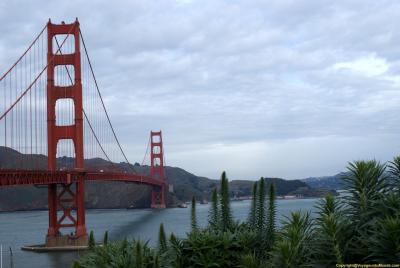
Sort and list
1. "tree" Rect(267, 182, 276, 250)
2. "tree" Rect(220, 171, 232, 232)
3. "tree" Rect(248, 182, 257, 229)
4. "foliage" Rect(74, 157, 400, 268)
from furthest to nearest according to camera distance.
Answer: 1. "tree" Rect(220, 171, 232, 232)
2. "tree" Rect(248, 182, 257, 229)
3. "tree" Rect(267, 182, 276, 250)
4. "foliage" Rect(74, 157, 400, 268)

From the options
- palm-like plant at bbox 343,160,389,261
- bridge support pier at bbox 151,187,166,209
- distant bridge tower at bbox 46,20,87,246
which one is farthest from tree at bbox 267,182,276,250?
bridge support pier at bbox 151,187,166,209

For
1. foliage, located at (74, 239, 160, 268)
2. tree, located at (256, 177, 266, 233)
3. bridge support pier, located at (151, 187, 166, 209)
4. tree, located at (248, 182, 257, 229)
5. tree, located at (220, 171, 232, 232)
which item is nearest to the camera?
foliage, located at (74, 239, 160, 268)

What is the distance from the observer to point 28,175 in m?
35.8

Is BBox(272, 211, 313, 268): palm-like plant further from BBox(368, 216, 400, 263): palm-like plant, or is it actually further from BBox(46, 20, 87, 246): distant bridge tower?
BBox(46, 20, 87, 246): distant bridge tower

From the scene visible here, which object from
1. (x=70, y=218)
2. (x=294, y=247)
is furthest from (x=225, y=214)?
(x=70, y=218)

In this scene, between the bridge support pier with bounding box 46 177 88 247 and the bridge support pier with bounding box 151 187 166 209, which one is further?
the bridge support pier with bounding box 151 187 166 209

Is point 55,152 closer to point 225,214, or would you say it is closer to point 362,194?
point 225,214

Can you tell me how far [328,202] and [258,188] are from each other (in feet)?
9.54

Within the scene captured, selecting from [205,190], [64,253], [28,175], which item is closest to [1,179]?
[28,175]

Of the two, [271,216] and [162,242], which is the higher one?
[271,216]

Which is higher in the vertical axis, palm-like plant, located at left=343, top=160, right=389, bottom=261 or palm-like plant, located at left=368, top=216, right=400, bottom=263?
palm-like plant, located at left=343, top=160, right=389, bottom=261

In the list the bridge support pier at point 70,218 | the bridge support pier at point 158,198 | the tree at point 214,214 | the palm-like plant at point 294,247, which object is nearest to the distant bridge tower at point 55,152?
the bridge support pier at point 70,218

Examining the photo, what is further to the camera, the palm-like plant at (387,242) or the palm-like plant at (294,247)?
the palm-like plant at (294,247)

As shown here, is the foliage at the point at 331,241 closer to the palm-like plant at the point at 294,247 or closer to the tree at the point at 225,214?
the palm-like plant at the point at 294,247
